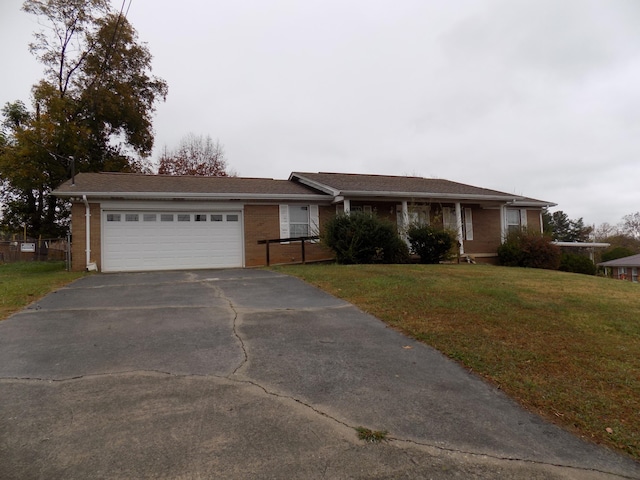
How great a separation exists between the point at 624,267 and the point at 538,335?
150 feet

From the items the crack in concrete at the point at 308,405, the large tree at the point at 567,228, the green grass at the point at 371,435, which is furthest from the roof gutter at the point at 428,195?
the large tree at the point at 567,228

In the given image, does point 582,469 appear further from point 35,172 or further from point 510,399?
point 35,172

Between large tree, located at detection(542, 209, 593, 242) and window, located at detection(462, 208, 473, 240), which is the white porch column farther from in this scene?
large tree, located at detection(542, 209, 593, 242)

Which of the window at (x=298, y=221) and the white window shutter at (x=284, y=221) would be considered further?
the window at (x=298, y=221)

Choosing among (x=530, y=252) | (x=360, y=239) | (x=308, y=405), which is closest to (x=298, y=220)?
(x=360, y=239)

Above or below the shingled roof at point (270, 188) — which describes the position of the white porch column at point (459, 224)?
below

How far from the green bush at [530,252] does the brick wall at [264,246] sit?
7906 mm

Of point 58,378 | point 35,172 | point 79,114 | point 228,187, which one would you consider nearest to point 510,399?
point 58,378

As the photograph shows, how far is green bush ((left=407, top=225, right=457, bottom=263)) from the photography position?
1472cm

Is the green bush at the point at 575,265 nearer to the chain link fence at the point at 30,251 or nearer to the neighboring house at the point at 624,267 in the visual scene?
the chain link fence at the point at 30,251

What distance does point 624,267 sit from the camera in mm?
40688

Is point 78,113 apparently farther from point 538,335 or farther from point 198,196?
point 538,335

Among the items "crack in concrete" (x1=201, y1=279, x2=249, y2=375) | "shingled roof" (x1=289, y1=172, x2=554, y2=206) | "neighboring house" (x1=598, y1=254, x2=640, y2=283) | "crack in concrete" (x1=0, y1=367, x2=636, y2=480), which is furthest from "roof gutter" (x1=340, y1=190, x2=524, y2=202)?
"neighboring house" (x1=598, y1=254, x2=640, y2=283)

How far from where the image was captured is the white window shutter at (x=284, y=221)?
15500 mm
